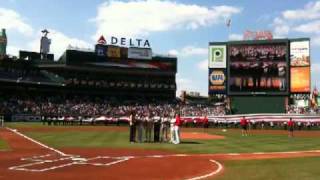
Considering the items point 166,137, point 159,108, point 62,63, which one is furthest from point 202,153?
point 62,63

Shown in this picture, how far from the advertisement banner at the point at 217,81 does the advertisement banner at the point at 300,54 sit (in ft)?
30.7

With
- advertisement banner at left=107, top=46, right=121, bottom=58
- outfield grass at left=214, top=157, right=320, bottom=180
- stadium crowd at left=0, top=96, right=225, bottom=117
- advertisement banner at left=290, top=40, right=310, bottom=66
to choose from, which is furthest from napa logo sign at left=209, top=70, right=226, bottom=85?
outfield grass at left=214, top=157, right=320, bottom=180

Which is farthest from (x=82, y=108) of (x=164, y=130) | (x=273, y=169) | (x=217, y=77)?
(x=273, y=169)

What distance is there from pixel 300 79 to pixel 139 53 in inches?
1646

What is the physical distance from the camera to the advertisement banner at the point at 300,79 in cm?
6762

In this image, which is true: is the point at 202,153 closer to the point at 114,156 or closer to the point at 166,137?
the point at 114,156

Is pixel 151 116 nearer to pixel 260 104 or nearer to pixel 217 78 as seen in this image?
pixel 217 78

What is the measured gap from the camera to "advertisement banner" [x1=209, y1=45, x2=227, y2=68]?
233 feet

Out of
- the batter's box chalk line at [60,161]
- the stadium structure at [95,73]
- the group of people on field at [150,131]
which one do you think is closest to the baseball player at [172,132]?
the group of people on field at [150,131]

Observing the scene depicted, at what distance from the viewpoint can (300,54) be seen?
67875 millimetres

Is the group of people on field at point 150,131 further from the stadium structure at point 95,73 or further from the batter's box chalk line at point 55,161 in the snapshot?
the stadium structure at point 95,73

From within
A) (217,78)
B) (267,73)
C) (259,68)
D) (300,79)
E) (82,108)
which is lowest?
(82,108)

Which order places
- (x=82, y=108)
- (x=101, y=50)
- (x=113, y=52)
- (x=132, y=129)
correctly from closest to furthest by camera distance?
(x=132, y=129), (x=82, y=108), (x=101, y=50), (x=113, y=52)

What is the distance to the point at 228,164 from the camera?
1880 centimetres
